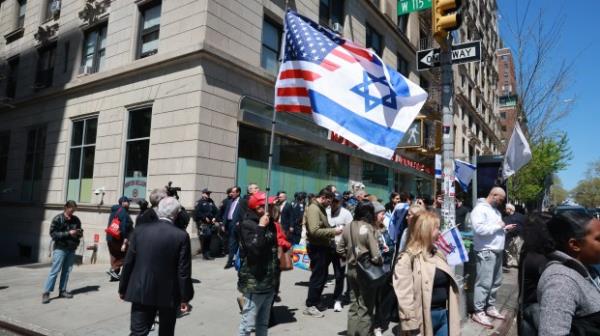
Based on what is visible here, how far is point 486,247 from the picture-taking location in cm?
603

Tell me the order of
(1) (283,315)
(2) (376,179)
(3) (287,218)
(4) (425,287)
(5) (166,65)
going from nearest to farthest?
(4) (425,287)
(1) (283,315)
(3) (287,218)
(5) (166,65)
(2) (376,179)

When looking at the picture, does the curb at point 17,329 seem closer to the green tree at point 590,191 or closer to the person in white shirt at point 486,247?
the person in white shirt at point 486,247

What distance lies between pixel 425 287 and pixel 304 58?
11.2ft

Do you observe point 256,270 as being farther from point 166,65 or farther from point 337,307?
point 166,65

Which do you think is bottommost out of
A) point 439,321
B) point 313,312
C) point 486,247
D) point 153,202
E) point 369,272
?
point 313,312

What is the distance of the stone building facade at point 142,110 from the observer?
11500mm

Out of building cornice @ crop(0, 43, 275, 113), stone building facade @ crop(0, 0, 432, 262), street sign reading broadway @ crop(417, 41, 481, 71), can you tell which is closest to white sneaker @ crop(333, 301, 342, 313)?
street sign reading broadway @ crop(417, 41, 481, 71)

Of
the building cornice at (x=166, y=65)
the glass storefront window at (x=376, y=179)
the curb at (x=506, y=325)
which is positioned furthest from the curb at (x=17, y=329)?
the glass storefront window at (x=376, y=179)

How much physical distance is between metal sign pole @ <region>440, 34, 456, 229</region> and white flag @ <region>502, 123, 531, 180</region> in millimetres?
4070

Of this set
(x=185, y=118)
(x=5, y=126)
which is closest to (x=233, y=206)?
(x=185, y=118)

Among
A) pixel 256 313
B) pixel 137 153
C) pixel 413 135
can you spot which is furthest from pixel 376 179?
pixel 256 313

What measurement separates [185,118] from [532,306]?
33.7 ft

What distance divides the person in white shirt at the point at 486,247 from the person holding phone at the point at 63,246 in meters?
7.17

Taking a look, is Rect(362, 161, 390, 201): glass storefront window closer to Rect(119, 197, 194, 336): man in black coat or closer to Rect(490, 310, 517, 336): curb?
Rect(490, 310, 517, 336): curb
